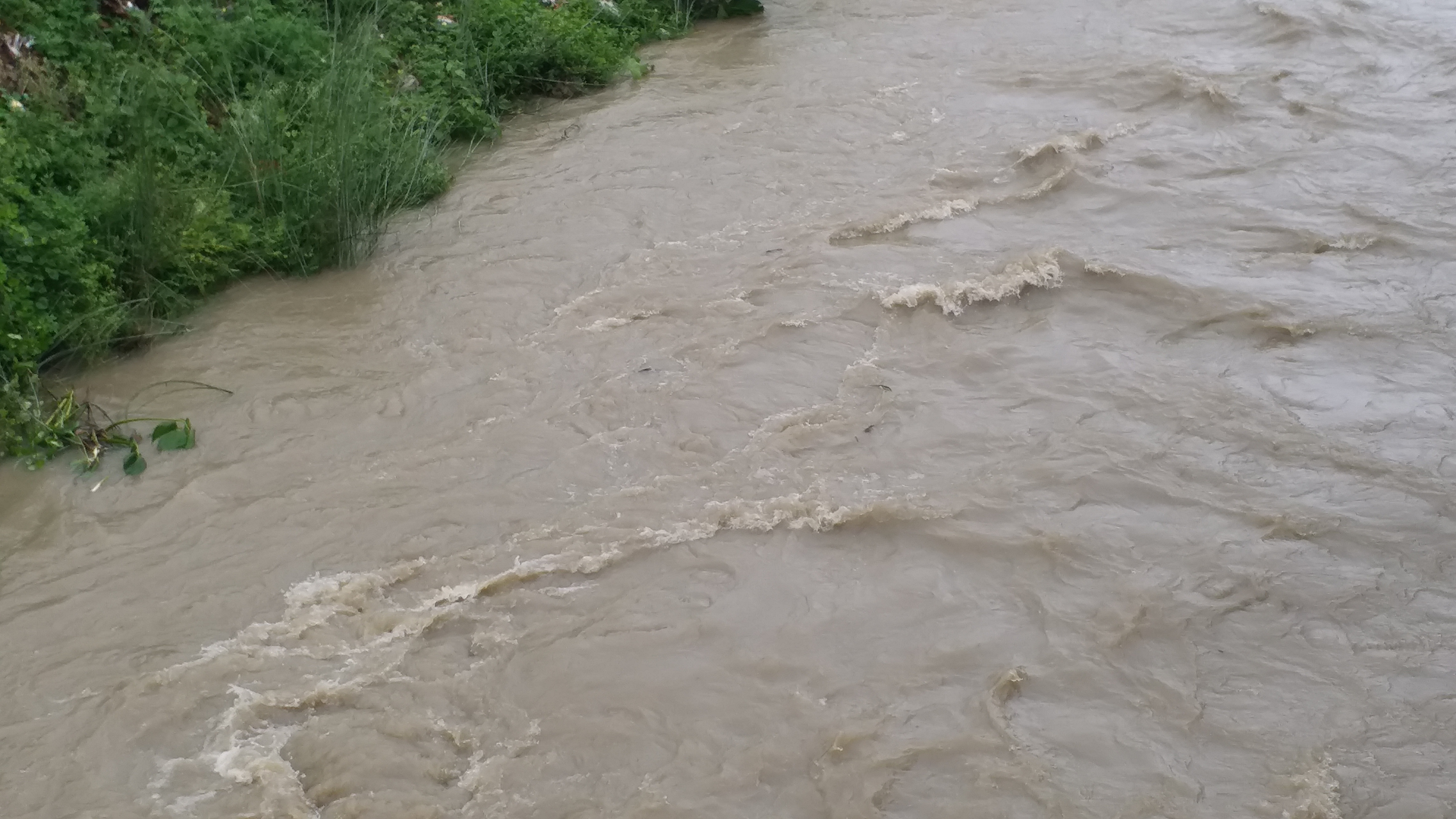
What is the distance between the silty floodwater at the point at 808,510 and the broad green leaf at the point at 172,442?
0.37 feet

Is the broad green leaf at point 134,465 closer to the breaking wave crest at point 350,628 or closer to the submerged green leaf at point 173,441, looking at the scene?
the submerged green leaf at point 173,441

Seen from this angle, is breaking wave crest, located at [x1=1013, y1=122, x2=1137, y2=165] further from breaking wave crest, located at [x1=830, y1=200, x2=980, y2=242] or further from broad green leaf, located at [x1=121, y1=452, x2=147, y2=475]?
broad green leaf, located at [x1=121, y1=452, x2=147, y2=475]

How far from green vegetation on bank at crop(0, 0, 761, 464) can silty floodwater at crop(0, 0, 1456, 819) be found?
0.26 metres

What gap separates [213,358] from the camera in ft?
18.2

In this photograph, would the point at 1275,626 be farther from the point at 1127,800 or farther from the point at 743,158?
the point at 743,158

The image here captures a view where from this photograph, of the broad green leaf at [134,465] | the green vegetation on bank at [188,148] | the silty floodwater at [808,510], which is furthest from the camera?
the green vegetation on bank at [188,148]

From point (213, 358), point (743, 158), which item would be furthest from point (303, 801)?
point (743, 158)

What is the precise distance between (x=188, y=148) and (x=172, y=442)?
2219 mm

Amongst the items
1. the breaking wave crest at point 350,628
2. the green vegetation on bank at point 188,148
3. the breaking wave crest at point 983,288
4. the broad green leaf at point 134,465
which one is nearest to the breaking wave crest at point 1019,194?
the breaking wave crest at point 983,288

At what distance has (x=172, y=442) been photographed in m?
4.94

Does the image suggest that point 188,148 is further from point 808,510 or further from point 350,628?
point 808,510

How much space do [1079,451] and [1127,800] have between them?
1.62m

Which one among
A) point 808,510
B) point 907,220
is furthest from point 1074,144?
point 808,510

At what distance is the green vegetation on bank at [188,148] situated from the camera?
5250mm
